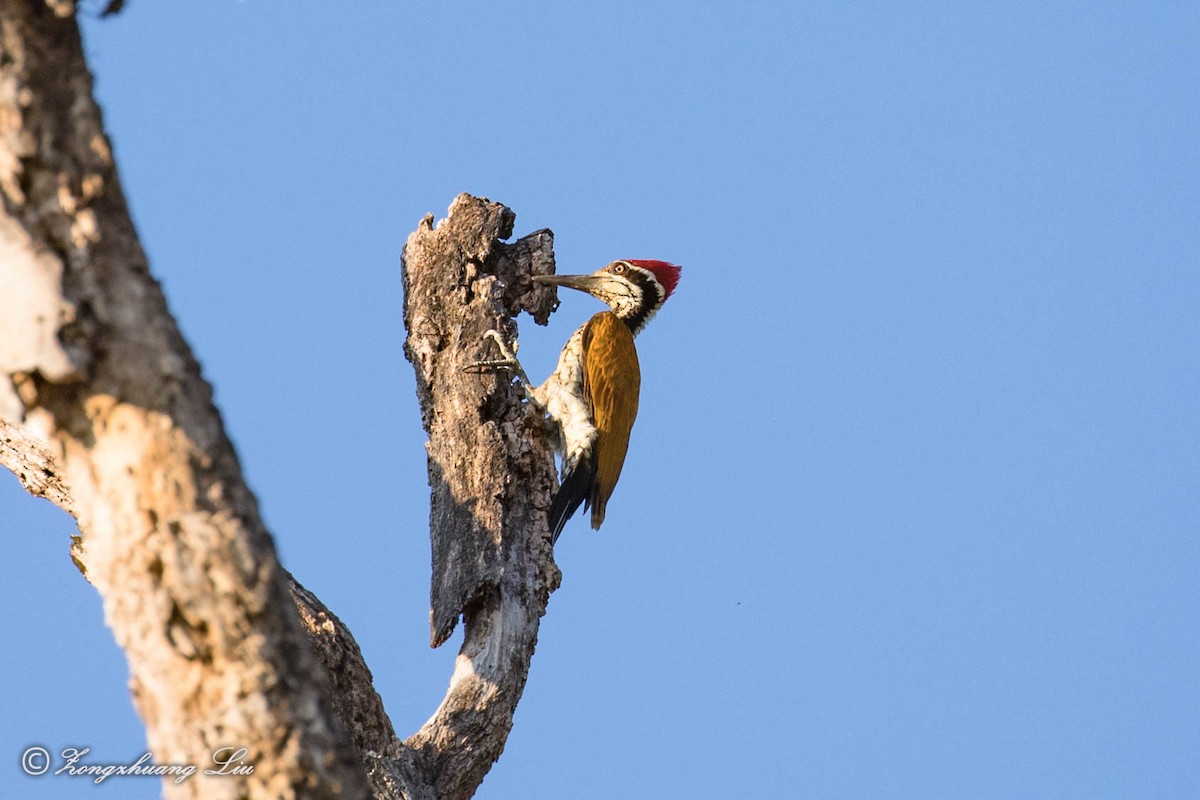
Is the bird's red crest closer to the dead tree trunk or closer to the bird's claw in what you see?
the bird's claw

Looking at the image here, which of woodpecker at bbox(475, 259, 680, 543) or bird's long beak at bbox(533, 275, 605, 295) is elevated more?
bird's long beak at bbox(533, 275, 605, 295)

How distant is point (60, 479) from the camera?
494 centimetres

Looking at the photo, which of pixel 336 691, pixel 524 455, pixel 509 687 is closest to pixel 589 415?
pixel 524 455

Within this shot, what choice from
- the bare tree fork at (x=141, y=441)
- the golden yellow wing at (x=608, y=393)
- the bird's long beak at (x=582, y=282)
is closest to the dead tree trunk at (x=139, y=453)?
the bare tree fork at (x=141, y=441)

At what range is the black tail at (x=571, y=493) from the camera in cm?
604

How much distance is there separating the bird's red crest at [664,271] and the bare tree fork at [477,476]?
4.70 ft

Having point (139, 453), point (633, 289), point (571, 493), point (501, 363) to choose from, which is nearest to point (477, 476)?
point (501, 363)

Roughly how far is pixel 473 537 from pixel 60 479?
5.16 feet

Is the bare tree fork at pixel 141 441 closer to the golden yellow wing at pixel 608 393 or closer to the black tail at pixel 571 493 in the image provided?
the black tail at pixel 571 493

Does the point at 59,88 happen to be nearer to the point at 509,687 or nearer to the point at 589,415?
the point at 509,687

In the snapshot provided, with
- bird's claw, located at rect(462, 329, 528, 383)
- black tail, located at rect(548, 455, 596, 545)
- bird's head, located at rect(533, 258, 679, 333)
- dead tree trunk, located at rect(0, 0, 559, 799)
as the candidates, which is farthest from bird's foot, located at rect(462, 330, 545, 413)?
dead tree trunk, located at rect(0, 0, 559, 799)

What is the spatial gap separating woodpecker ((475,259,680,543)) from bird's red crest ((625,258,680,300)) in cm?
44

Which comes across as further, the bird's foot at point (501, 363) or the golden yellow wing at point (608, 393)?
the golden yellow wing at point (608, 393)

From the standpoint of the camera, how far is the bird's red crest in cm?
760
